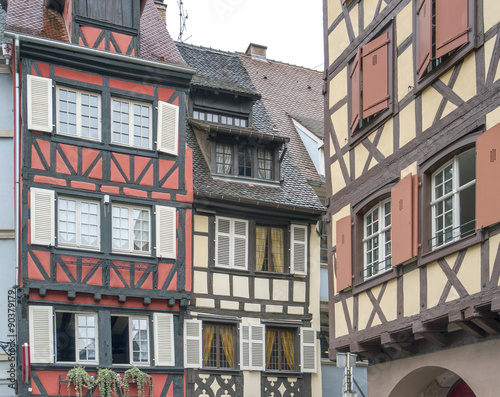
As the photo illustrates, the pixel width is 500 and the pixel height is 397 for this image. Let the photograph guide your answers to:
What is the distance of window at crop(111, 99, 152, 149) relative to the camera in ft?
68.9

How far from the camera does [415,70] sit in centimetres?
1434

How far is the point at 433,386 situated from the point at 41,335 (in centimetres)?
825

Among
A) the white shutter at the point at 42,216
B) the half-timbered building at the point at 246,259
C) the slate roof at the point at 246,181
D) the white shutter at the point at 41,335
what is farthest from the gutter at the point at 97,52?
the white shutter at the point at 41,335

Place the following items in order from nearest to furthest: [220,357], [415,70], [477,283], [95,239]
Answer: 1. [477,283]
2. [415,70]
3. [95,239]
4. [220,357]

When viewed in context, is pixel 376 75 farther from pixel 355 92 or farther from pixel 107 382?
pixel 107 382

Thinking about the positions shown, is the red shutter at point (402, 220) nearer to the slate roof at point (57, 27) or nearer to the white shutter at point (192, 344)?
the white shutter at point (192, 344)

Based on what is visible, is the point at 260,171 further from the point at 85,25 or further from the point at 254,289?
the point at 85,25

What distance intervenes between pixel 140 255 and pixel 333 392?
635 centimetres

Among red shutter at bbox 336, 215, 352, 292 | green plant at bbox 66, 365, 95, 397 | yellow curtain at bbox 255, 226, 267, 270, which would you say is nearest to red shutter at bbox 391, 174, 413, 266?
red shutter at bbox 336, 215, 352, 292

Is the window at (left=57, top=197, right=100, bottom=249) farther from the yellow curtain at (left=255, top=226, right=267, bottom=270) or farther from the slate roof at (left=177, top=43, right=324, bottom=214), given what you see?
the yellow curtain at (left=255, top=226, right=267, bottom=270)

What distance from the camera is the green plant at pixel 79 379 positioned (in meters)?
19.1

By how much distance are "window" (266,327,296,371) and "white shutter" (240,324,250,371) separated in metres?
0.66

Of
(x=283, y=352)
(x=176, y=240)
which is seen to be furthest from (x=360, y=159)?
(x=283, y=352)

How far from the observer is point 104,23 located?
843 inches
